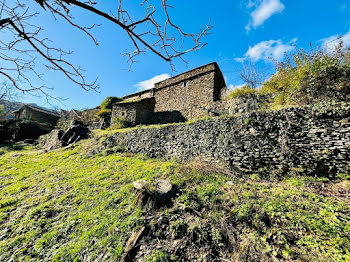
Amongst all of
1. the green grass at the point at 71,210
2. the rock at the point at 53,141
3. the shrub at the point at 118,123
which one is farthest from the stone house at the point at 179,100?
the green grass at the point at 71,210

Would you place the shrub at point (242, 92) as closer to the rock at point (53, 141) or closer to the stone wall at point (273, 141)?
the stone wall at point (273, 141)

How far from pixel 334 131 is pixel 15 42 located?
23.4ft

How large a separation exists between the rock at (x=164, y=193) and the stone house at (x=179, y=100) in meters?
7.72

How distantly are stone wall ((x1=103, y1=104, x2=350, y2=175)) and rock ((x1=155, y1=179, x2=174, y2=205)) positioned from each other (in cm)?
271

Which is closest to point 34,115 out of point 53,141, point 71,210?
point 53,141

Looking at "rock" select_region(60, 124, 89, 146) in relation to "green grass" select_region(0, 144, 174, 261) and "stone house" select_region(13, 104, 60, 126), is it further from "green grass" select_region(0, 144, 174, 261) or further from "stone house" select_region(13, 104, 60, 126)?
"stone house" select_region(13, 104, 60, 126)

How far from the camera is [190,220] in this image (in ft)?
10.0

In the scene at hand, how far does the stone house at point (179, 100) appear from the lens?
480 inches

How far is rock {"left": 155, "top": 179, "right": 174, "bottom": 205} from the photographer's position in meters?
3.65

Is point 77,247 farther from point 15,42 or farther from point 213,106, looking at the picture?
point 213,106

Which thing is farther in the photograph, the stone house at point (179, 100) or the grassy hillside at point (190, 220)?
the stone house at point (179, 100)

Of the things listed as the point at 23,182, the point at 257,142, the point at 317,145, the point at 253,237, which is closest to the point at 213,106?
the point at 257,142

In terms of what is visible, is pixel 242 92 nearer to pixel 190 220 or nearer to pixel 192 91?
pixel 192 91

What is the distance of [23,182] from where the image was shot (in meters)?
5.91
